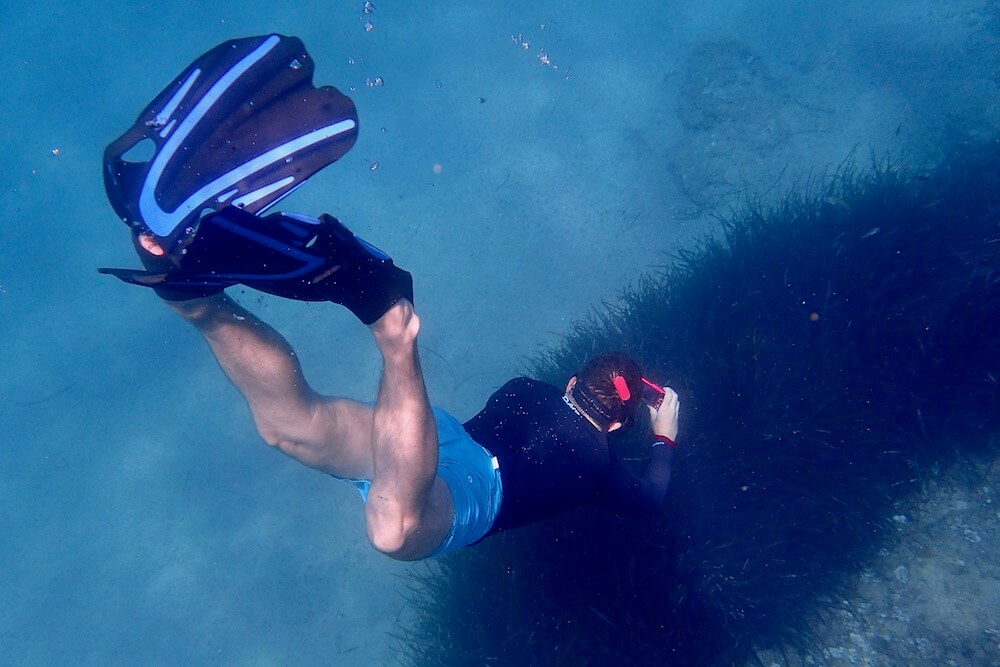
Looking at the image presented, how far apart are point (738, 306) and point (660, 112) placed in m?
5.42

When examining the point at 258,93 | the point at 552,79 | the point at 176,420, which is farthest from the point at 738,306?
the point at 176,420

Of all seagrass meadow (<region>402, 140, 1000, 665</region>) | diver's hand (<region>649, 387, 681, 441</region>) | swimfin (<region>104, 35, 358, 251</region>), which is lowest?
seagrass meadow (<region>402, 140, 1000, 665</region>)

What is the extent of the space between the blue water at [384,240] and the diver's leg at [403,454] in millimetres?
4059

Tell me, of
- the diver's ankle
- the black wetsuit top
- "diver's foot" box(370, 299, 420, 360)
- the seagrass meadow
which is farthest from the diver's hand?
the diver's ankle

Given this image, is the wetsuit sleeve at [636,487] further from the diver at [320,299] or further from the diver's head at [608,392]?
the diver's head at [608,392]

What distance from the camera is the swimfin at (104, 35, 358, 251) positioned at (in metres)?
2.34

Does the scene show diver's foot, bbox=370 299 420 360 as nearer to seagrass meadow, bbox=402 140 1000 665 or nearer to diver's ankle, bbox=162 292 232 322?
diver's ankle, bbox=162 292 232 322

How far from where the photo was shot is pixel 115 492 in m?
7.66

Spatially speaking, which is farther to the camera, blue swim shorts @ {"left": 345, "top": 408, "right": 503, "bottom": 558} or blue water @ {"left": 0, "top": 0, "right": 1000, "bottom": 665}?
blue water @ {"left": 0, "top": 0, "right": 1000, "bottom": 665}

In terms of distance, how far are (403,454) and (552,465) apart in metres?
0.99

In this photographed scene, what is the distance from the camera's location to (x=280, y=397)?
10.5 feet

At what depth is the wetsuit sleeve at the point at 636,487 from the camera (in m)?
3.30

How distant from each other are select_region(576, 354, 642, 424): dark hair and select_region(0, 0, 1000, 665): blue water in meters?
3.21

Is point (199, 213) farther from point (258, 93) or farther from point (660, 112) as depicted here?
point (660, 112)
